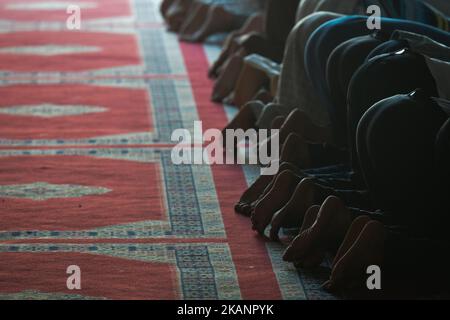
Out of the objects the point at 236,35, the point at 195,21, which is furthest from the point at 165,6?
the point at 236,35

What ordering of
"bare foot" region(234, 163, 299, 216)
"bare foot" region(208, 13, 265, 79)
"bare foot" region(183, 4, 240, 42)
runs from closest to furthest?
"bare foot" region(234, 163, 299, 216)
"bare foot" region(208, 13, 265, 79)
"bare foot" region(183, 4, 240, 42)

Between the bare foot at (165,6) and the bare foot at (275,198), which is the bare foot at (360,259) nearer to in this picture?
the bare foot at (275,198)

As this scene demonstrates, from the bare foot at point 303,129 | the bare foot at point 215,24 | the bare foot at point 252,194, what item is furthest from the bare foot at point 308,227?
the bare foot at point 215,24

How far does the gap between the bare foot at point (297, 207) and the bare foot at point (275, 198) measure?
0.16 feet

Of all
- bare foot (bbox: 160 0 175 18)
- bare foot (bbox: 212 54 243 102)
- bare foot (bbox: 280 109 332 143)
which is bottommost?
bare foot (bbox: 160 0 175 18)

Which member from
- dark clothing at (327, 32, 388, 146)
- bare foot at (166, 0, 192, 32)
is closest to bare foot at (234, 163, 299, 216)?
dark clothing at (327, 32, 388, 146)

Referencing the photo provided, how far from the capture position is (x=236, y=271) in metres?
2.65

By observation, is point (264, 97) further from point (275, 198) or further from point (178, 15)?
point (178, 15)

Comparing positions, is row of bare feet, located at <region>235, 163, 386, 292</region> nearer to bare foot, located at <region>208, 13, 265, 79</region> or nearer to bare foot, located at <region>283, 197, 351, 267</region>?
bare foot, located at <region>283, 197, 351, 267</region>

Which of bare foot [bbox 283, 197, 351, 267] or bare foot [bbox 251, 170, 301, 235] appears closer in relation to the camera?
bare foot [bbox 283, 197, 351, 267]

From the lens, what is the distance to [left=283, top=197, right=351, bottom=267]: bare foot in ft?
8.54

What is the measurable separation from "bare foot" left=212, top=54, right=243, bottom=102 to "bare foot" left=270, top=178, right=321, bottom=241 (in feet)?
5.07

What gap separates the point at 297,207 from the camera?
281 centimetres

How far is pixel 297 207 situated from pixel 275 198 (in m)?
0.09
